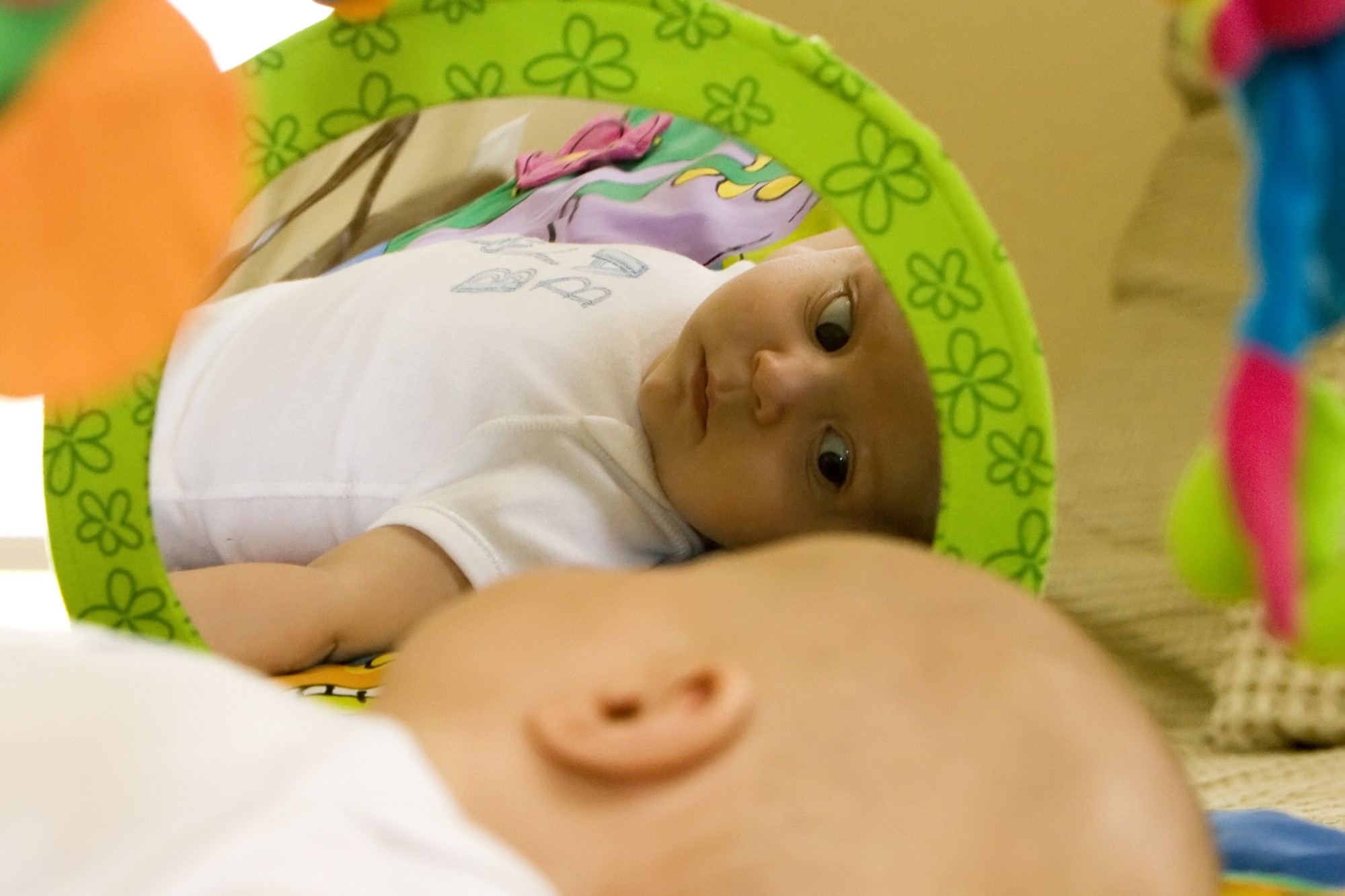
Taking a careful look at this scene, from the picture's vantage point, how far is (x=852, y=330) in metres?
1.04

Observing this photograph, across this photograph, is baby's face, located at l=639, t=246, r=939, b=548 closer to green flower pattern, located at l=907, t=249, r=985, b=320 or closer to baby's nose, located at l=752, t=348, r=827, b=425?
baby's nose, located at l=752, t=348, r=827, b=425

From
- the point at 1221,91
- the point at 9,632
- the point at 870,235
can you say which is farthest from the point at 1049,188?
the point at 9,632

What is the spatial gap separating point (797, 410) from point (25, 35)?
2.33 feet

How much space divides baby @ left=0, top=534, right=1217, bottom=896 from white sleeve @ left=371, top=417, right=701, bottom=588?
505mm

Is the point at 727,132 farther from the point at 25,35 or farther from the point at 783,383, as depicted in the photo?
the point at 25,35

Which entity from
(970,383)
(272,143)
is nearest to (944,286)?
(970,383)

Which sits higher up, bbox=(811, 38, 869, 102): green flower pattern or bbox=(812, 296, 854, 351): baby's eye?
bbox=(811, 38, 869, 102): green flower pattern

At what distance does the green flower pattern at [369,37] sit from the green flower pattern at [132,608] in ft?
1.18

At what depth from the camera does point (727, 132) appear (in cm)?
80

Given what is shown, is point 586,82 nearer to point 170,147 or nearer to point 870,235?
point 870,235

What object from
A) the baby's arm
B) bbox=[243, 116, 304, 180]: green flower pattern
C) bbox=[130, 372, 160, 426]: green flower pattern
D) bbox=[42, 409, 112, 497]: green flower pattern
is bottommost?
the baby's arm

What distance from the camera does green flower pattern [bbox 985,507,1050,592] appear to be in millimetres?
838

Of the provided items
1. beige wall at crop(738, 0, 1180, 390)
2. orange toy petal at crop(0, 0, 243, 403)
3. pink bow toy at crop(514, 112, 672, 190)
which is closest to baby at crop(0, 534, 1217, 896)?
orange toy petal at crop(0, 0, 243, 403)

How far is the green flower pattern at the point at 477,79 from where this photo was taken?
0.79 metres
